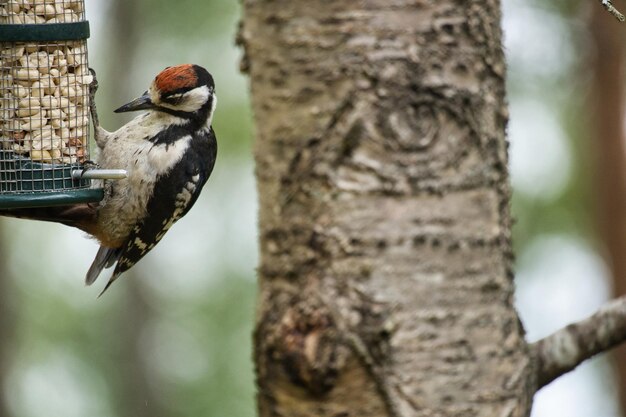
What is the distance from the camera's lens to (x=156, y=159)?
3828 mm

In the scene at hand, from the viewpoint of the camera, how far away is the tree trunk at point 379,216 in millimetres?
1530

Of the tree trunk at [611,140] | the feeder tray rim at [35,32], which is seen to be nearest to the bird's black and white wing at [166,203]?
the feeder tray rim at [35,32]

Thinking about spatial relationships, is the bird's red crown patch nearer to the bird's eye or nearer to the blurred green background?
the bird's eye

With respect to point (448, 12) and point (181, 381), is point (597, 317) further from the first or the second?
point (181, 381)

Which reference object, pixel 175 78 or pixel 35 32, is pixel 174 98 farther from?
pixel 35 32

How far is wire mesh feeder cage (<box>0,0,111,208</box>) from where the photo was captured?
10.6 feet

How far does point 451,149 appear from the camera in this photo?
1572 mm

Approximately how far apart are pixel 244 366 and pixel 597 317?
32.7 ft

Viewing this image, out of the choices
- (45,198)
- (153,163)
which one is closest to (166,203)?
(153,163)

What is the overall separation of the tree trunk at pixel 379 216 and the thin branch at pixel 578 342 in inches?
8.3

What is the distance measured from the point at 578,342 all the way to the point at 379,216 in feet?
1.94

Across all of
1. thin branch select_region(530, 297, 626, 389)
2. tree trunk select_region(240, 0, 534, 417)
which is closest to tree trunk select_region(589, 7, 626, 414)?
thin branch select_region(530, 297, 626, 389)

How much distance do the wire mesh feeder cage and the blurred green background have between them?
421cm

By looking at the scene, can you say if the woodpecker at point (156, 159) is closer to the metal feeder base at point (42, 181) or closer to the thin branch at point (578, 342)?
the metal feeder base at point (42, 181)
